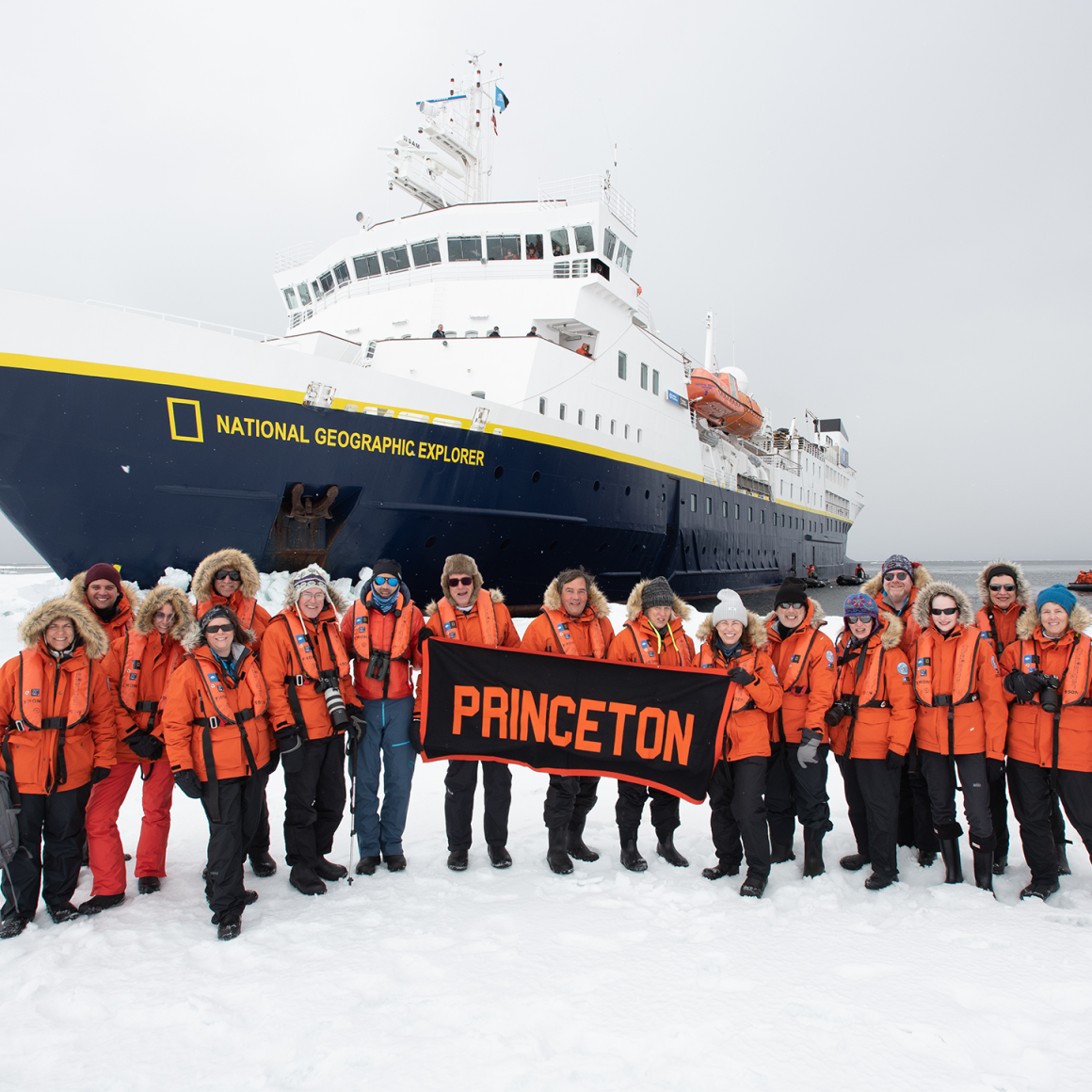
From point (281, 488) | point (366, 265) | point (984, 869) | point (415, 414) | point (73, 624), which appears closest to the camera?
point (73, 624)

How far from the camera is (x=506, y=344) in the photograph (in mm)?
11688

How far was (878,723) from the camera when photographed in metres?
3.33

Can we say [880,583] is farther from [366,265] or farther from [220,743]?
[366,265]

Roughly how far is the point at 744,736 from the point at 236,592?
282 centimetres

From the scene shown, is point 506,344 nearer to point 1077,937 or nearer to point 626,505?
point 626,505

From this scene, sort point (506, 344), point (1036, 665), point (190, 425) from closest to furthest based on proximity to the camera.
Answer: point (1036, 665) → point (190, 425) → point (506, 344)

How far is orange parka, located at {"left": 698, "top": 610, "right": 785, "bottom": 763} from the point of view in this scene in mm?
3318

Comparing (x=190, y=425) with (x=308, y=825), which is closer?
(x=308, y=825)

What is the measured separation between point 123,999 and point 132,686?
1447mm

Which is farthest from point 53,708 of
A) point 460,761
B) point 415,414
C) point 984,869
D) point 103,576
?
point 415,414

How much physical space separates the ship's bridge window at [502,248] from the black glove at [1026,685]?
12097mm

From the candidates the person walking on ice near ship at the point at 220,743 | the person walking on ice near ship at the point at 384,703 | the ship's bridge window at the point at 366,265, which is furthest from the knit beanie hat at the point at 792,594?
the ship's bridge window at the point at 366,265

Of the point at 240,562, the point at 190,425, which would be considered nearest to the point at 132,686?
the point at 240,562

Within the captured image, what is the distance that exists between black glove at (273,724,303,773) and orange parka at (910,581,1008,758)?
10.1ft
